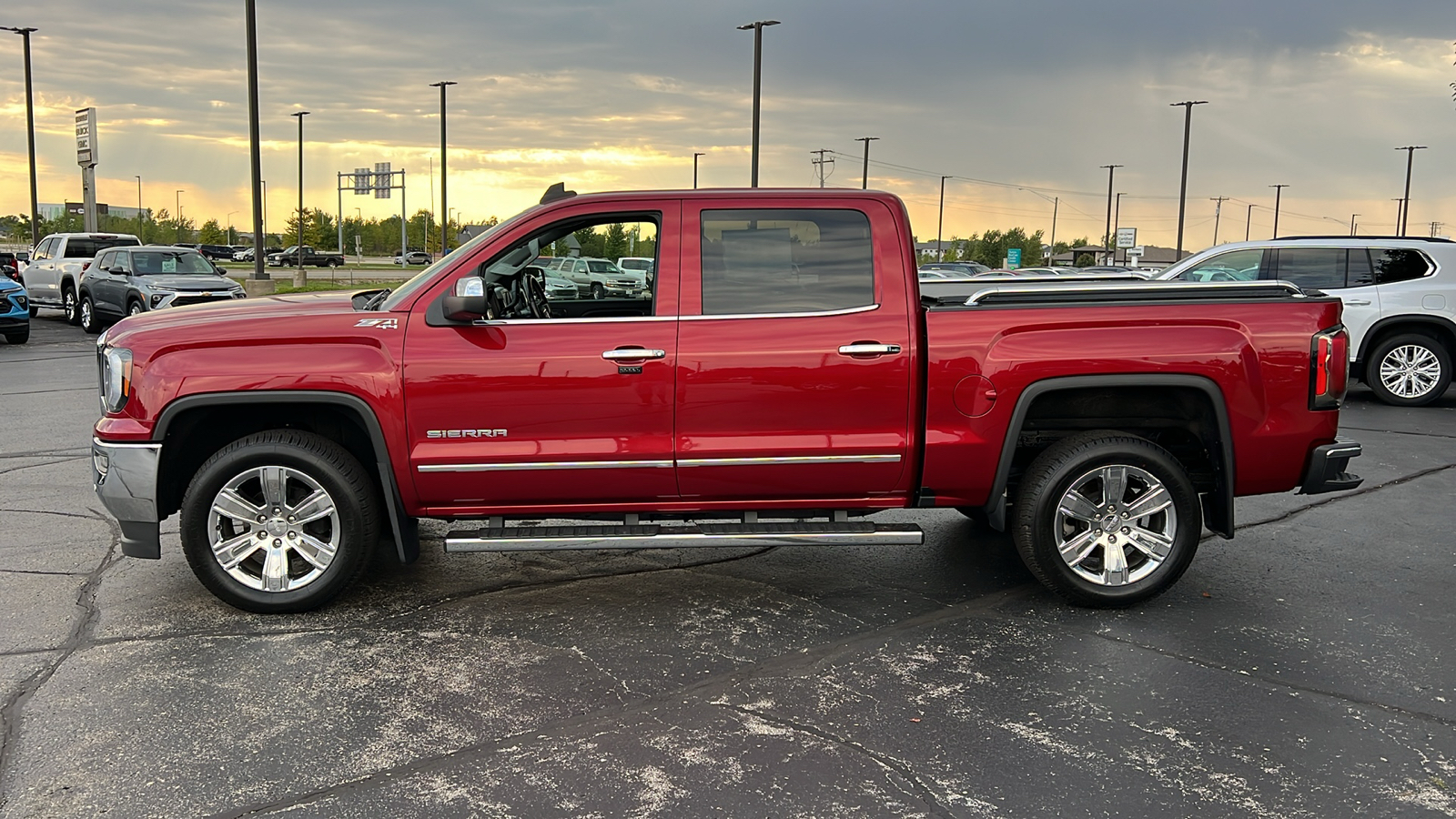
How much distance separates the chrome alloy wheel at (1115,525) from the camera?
5277 mm

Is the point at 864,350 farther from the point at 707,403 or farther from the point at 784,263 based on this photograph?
the point at 707,403

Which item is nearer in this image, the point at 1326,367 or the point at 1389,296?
the point at 1326,367

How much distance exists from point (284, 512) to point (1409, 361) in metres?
12.3

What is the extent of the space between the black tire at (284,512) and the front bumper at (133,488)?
0.54ft

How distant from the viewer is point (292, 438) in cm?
511

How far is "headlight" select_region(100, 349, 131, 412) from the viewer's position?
196 inches

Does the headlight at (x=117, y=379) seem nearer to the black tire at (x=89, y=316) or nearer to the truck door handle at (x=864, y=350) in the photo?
the truck door handle at (x=864, y=350)

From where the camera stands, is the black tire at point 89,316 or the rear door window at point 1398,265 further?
the black tire at point 89,316

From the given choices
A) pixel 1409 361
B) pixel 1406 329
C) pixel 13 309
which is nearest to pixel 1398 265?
pixel 1406 329

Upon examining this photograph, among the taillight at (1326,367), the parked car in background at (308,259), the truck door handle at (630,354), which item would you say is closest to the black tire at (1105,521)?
the taillight at (1326,367)

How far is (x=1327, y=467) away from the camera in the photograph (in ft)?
17.2

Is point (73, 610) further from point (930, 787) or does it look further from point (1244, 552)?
point (1244, 552)

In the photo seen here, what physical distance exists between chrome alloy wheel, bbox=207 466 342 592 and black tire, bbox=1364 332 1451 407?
11.9 metres

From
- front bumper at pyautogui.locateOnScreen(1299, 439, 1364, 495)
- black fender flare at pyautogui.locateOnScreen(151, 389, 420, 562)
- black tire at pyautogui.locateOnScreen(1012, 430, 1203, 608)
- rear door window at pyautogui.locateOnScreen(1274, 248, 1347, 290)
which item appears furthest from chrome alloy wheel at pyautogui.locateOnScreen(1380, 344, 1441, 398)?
black fender flare at pyautogui.locateOnScreen(151, 389, 420, 562)
